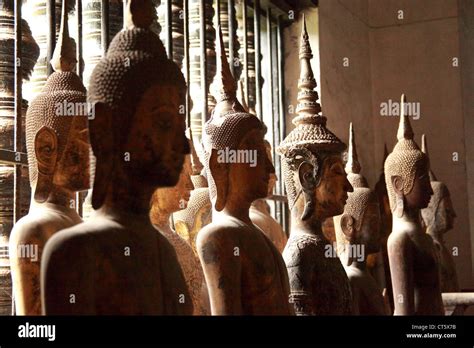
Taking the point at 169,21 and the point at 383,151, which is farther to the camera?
the point at 383,151

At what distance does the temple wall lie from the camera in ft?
29.0

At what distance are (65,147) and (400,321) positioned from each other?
1867 millimetres

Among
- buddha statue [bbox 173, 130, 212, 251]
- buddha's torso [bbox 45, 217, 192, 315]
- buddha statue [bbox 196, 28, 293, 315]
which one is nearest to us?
buddha's torso [bbox 45, 217, 192, 315]

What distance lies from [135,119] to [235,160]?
106 centimetres

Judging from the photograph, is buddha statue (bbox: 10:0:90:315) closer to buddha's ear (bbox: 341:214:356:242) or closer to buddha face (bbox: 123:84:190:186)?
buddha face (bbox: 123:84:190:186)

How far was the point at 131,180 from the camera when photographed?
3125 mm

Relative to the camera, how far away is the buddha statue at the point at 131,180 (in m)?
2.94

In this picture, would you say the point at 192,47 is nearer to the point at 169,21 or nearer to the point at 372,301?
the point at 169,21

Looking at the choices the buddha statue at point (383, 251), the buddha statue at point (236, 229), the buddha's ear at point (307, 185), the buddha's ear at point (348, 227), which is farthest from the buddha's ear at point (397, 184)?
the buddha statue at point (236, 229)

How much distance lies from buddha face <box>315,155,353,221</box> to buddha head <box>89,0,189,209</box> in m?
1.62

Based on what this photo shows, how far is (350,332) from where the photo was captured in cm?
406

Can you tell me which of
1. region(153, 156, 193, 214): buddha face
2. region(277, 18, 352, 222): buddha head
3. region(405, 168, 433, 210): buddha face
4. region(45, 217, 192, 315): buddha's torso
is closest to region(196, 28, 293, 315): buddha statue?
region(153, 156, 193, 214): buddha face

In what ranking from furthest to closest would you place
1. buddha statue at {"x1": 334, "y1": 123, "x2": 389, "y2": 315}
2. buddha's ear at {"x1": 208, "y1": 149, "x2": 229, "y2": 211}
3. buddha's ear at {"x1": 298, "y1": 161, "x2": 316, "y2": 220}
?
1. buddha statue at {"x1": 334, "y1": 123, "x2": 389, "y2": 315}
2. buddha's ear at {"x1": 298, "y1": 161, "x2": 316, "y2": 220}
3. buddha's ear at {"x1": 208, "y1": 149, "x2": 229, "y2": 211}

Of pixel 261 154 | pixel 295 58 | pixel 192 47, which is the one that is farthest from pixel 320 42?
pixel 261 154
